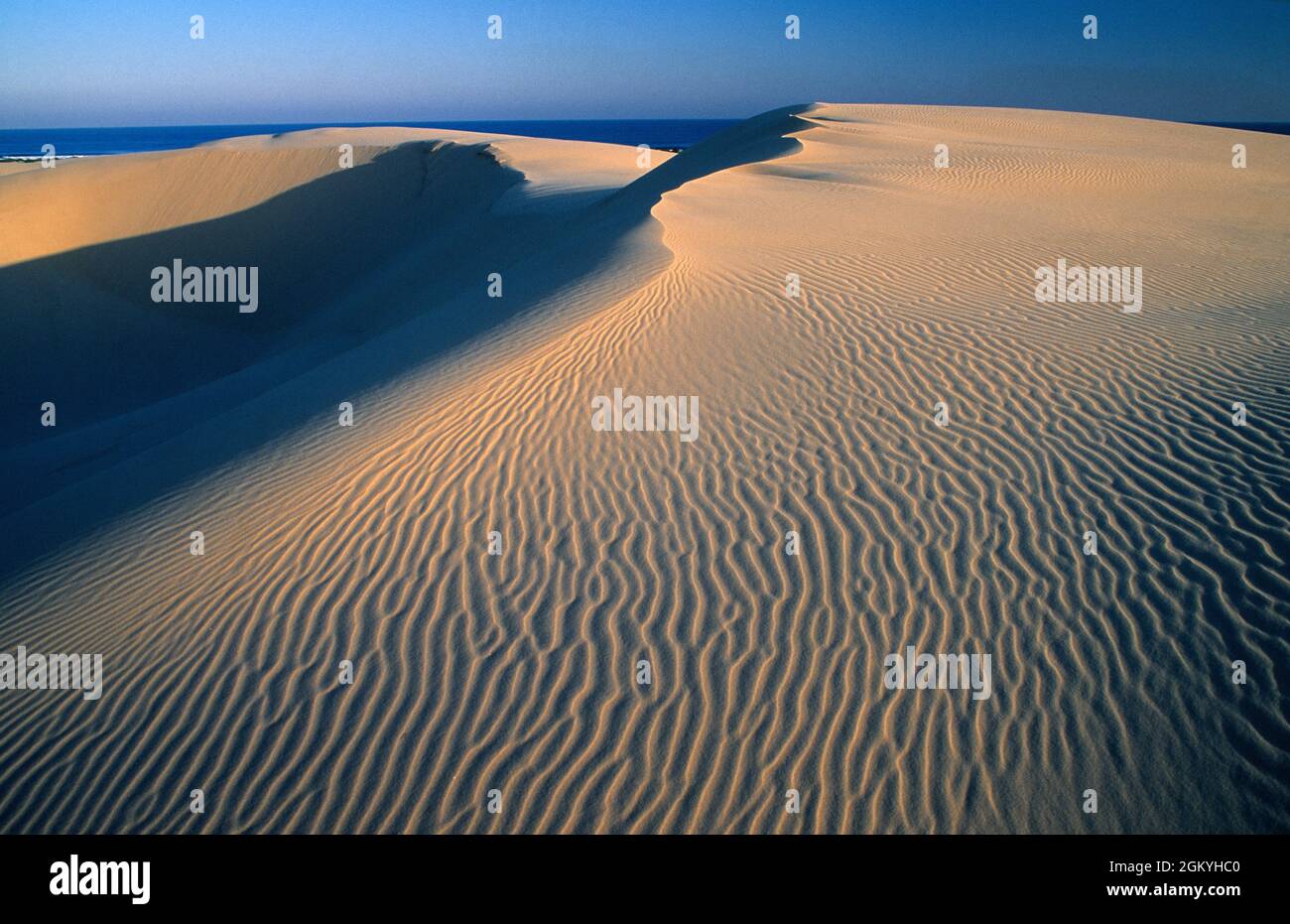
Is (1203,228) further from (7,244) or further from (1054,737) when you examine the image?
(7,244)

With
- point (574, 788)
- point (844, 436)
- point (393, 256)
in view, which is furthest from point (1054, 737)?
point (393, 256)

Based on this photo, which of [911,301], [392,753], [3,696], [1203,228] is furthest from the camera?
[1203,228]

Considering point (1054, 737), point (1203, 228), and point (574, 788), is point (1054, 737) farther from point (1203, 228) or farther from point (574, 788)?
point (1203, 228)

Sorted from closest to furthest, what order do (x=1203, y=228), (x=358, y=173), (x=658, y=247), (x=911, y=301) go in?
1. (x=911, y=301)
2. (x=658, y=247)
3. (x=1203, y=228)
4. (x=358, y=173)

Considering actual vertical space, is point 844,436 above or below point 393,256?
below
